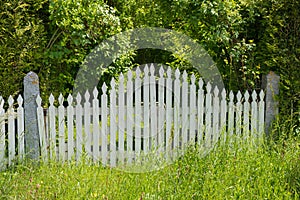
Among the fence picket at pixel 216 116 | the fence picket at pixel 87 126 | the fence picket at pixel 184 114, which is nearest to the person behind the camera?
the fence picket at pixel 87 126

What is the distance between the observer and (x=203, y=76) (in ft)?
20.2

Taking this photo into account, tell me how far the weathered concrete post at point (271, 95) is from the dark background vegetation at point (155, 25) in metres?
0.09

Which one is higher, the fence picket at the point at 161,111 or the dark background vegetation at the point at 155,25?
the dark background vegetation at the point at 155,25

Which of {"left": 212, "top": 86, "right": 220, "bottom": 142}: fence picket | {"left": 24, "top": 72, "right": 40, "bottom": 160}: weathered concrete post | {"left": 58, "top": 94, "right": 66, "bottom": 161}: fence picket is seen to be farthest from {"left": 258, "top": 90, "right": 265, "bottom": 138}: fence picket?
{"left": 24, "top": 72, "right": 40, "bottom": 160}: weathered concrete post

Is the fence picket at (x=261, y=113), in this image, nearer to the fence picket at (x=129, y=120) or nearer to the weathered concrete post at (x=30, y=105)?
the fence picket at (x=129, y=120)

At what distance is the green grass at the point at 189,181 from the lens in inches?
149

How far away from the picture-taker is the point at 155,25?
6746 millimetres

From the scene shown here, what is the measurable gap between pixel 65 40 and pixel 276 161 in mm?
2951

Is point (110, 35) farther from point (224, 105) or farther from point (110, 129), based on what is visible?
point (224, 105)

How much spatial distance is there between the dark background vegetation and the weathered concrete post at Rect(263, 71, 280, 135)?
3.6 inches

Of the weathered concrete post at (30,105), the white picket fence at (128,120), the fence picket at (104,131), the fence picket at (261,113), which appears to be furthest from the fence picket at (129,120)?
the fence picket at (261,113)

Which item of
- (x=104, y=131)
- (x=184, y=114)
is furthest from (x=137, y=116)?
(x=184, y=114)

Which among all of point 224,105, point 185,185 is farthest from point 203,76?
point 185,185

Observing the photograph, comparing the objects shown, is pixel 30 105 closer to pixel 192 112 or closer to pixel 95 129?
pixel 95 129
